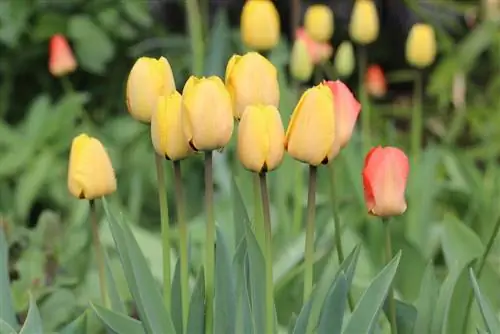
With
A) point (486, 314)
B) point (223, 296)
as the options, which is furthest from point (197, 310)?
point (486, 314)

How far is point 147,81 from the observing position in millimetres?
930

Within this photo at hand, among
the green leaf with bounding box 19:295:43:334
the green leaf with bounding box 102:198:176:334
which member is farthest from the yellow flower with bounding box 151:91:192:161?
the green leaf with bounding box 19:295:43:334

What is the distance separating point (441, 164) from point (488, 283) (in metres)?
0.80

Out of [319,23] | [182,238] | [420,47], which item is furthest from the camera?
[319,23]

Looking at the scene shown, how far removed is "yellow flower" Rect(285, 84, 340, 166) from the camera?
85 centimetres

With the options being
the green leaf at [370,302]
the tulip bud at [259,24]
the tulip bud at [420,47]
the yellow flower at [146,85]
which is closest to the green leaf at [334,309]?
the green leaf at [370,302]

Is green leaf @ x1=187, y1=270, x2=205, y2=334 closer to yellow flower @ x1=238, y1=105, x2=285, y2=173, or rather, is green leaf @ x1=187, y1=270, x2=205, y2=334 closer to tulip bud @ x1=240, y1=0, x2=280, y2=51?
yellow flower @ x1=238, y1=105, x2=285, y2=173

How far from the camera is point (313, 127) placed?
85 cm

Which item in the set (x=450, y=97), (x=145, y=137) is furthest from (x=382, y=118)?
(x=145, y=137)

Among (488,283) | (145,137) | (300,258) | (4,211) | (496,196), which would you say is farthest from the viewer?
(145,137)

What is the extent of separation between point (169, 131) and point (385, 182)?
0.22 meters

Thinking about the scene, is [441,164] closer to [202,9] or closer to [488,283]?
[202,9]

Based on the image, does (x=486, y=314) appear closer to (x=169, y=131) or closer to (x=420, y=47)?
(x=169, y=131)

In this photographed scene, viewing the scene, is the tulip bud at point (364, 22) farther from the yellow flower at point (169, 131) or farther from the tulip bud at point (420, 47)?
the yellow flower at point (169, 131)
